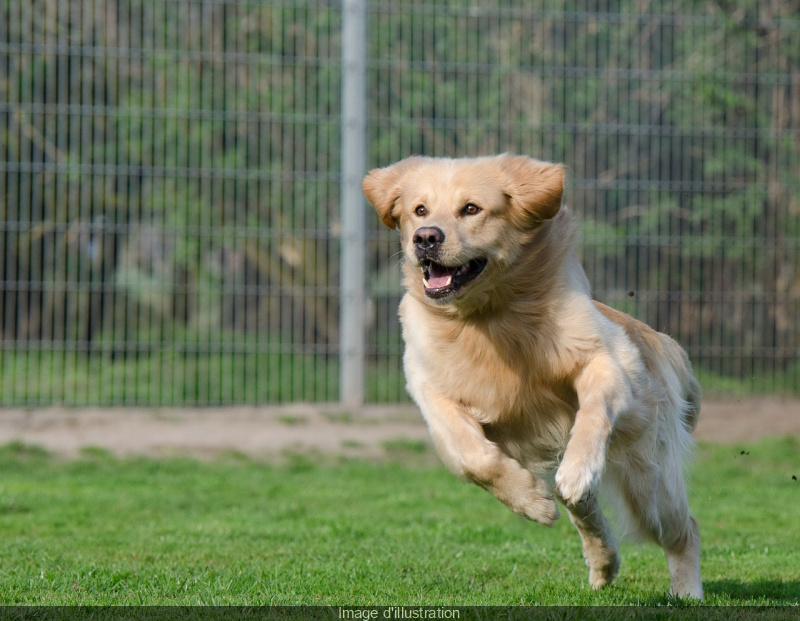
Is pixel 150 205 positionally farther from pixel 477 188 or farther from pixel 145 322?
pixel 477 188

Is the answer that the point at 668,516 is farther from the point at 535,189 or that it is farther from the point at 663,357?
the point at 535,189

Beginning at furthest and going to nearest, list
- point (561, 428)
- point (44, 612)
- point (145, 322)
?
point (145, 322) < point (561, 428) < point (44, 612)

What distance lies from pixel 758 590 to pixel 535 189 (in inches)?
74.9

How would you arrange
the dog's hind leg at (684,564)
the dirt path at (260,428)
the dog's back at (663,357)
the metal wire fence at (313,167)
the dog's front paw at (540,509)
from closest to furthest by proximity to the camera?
1. the dog's front paw at (540,509)
2. the dog's hind leg at (684,564)
3. the dog's back at (663,357)
4. the dirt path at (260,428)
5. the metal wire fence at (313,167)

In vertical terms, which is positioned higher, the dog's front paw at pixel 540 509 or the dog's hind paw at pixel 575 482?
the dog's hind paw at pixel 575 482

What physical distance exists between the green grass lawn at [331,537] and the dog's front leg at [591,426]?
677 mm

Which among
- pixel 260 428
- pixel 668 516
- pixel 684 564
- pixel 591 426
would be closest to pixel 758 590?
pixel 684 564

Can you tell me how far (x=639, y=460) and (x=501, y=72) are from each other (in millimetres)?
6279

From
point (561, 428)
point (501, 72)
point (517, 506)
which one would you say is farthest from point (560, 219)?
point (501, 72)

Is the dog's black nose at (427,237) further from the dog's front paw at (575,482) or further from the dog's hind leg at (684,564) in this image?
the dog's hind leg at (684,564)

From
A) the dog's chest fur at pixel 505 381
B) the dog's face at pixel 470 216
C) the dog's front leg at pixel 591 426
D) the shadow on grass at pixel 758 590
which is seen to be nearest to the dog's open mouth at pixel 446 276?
the dog's face at pixel 470 216

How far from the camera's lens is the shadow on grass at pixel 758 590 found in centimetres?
444

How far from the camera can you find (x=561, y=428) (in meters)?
4.38

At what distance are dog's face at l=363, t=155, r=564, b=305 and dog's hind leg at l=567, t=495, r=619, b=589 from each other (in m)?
1.06
